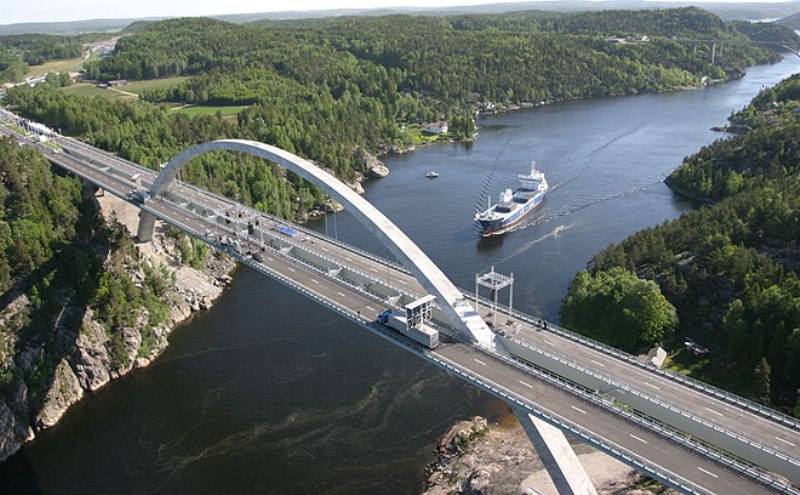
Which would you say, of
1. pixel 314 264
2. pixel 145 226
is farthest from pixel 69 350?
pixel 314 264

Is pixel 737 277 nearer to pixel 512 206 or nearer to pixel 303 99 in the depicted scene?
pixel 512 206

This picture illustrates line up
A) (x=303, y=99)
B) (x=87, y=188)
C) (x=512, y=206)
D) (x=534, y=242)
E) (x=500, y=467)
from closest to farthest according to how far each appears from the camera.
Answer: (x=500, y=467)
(x=87, y=188)
(x=534, y=242)
(x=512, y=206)
(x=303, y=99)

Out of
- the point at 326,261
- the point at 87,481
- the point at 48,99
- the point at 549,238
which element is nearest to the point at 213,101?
the point at 48,99

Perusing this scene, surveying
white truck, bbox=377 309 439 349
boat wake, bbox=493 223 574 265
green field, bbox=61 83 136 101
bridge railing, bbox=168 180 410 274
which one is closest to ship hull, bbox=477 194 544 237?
boat wake, bbox=493 223 574 265

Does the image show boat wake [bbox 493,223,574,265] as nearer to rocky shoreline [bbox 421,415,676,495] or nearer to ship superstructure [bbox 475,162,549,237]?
ship superstructure [bbox 475,162,549,237]

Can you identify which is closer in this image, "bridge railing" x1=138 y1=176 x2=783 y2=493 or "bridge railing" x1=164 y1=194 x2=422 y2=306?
"bridge railing" x1=138 y1=176 x2=783 y2=493

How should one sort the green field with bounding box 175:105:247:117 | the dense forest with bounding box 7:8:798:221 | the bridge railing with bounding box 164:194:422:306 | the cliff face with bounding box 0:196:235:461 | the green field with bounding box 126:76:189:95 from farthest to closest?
the green field with bounding box 126:76:189:95 → the green field with bounding box 175:105:247:117 → the dense forest with bounding box 7:8:798:221 → the cliff face with bounding box 0:196:235:461 → the bridge railing with bounding box 164:194:422:306
